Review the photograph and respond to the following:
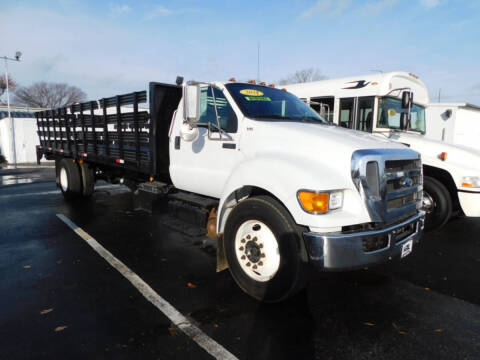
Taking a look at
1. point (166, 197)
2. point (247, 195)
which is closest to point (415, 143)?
point (247, 195)

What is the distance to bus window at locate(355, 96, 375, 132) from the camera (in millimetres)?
6508

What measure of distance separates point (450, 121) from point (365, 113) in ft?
34.2

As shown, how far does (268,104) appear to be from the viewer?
426 cm

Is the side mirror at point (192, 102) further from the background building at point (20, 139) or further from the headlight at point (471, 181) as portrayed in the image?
the background building at point (20, 139)

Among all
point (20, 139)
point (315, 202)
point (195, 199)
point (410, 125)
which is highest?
point (410, 125)

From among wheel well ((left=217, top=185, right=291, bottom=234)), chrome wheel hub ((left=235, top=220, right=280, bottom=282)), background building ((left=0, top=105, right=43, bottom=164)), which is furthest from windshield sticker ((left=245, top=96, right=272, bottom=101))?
background building ((left=0, top=105, right=43, bottom=164))

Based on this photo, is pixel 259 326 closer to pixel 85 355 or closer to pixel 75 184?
pixel 85 355

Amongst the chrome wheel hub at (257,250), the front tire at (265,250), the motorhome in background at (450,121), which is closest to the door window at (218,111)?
the front tire at (265,250)

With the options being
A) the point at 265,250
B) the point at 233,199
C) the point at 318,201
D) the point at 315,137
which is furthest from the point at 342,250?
the point at 233,199

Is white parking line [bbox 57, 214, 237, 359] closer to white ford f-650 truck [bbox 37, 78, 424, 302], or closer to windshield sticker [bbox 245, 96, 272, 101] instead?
white ford f-650 truck [bbox 37, 78, 424, 302]

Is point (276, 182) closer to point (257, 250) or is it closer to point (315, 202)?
point (315, 202)

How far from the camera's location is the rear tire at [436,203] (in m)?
5.63

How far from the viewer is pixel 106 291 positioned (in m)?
3.56

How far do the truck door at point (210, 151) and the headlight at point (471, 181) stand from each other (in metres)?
3.91
